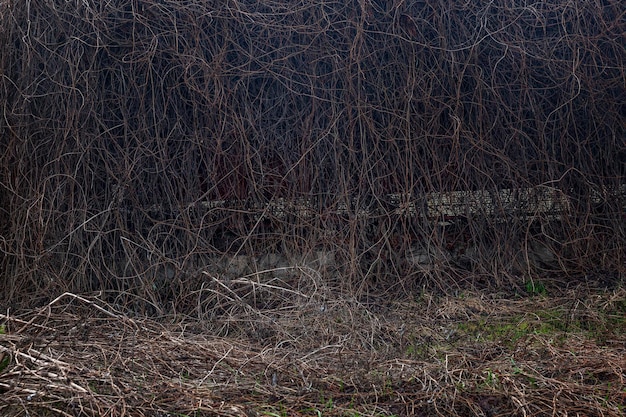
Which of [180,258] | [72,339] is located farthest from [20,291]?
[72,339]

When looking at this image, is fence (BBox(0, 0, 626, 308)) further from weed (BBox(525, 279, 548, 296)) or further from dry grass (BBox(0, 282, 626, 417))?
dry grass (BBox(0, 282, 626, 417))

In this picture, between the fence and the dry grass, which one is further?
the fence

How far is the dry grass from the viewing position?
258 centimetres

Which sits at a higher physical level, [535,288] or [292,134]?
[292,134]

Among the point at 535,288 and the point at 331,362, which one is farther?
the point at 535,288

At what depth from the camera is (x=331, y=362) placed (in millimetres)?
3105

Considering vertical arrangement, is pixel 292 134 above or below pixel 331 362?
above

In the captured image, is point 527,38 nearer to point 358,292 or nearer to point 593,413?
point 358,292

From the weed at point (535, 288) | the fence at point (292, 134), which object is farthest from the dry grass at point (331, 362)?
the fence at point (292, 134)

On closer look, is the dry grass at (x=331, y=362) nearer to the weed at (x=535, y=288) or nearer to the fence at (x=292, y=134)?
the weed at (x=535, y=288)

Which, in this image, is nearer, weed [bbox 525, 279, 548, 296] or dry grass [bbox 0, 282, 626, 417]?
dry grass [bbox 0, 282, 626, 417]

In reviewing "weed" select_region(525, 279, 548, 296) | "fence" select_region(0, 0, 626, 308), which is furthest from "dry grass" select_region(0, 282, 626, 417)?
"fence" select_region(0, 0, 626, 308)

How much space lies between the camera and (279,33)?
4.15 m

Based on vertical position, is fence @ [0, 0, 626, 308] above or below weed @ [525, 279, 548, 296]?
above
